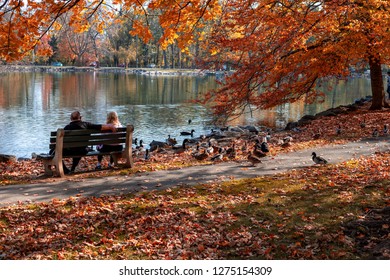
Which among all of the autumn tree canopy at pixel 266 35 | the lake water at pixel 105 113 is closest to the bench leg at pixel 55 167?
the autumn tree canopy at pixel 266 35

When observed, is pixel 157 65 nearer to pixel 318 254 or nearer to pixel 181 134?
pixel 181 134

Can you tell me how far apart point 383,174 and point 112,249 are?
19.8ft

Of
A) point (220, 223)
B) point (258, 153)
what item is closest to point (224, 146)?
point (258, 153)

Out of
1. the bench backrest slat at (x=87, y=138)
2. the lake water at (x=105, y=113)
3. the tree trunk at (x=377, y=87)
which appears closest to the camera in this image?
the bench backrest slat at (x=87, y=138)

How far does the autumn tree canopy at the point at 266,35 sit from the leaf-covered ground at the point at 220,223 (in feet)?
15.0

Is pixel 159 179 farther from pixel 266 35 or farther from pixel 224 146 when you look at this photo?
pixel 266 35

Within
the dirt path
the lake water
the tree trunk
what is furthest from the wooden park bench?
the tree trunk

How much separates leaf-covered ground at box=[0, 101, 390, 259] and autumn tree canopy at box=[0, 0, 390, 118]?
4.56 meters

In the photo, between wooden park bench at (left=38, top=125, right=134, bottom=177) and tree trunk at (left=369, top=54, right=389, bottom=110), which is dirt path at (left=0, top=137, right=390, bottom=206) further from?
tree trunk at (left=369, top=54, right=389, bottom=110)

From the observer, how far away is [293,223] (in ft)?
22.3

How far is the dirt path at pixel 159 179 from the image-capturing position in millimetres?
8688

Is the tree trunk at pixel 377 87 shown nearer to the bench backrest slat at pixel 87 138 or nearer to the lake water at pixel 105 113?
the lake water at pixel 105 113

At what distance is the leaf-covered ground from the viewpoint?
586 cm

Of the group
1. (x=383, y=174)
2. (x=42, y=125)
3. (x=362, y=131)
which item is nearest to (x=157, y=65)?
(x=42, y=125)
